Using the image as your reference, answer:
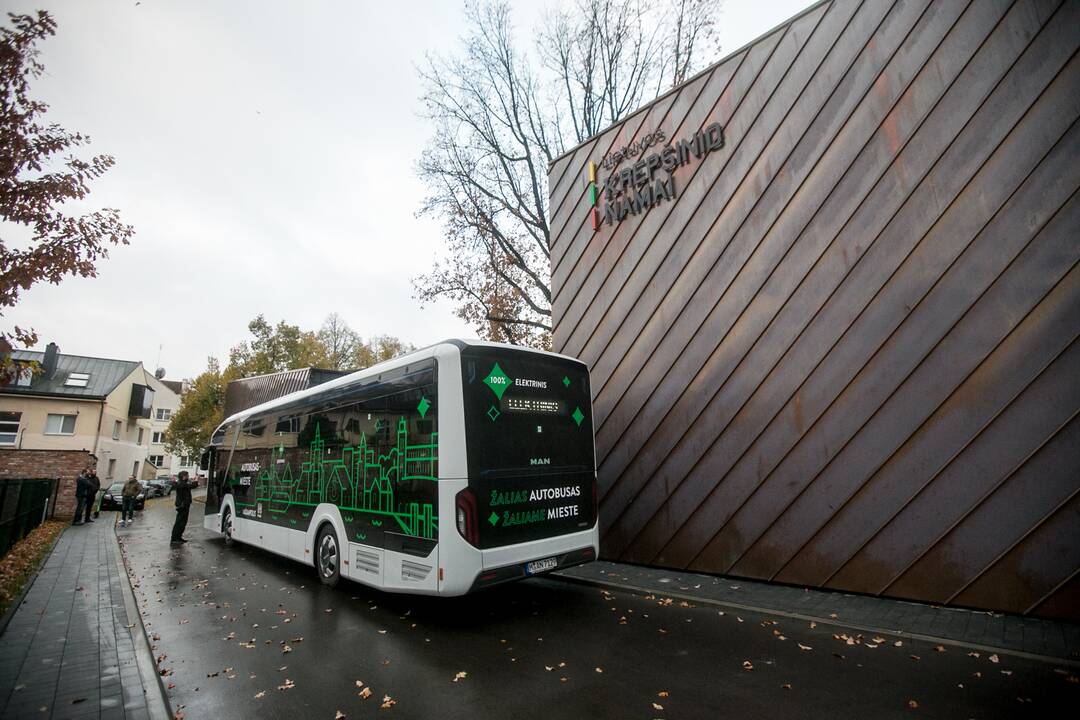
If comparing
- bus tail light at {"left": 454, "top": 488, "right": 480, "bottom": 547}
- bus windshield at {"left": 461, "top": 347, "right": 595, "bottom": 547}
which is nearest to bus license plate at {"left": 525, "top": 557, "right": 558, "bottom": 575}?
bus windshield at {"left": 461, "top": 347, "right": 595, "bottom": 547}

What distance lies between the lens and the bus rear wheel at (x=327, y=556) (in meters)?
6.86

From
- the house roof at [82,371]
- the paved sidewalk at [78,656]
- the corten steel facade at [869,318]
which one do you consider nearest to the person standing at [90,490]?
the paved sidewalk at [78,656]

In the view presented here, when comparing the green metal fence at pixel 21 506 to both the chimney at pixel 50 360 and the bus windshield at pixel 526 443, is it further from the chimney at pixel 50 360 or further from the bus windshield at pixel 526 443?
the chimney at pixel 50 360

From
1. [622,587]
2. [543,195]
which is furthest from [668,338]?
[543,195]

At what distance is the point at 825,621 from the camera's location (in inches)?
193

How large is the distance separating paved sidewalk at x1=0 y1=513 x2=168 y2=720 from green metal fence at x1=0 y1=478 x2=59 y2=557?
1.69 meters

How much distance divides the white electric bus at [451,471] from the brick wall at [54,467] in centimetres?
1613

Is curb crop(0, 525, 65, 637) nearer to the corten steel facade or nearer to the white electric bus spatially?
the white electric bus

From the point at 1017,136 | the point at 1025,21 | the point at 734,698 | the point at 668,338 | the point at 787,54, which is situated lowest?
the point at 734,698

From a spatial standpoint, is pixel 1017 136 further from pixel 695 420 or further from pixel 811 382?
pixel 695 420

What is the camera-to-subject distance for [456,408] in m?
5.05

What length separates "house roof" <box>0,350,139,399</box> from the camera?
2628 centimetres

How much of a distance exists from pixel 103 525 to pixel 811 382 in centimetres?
2044

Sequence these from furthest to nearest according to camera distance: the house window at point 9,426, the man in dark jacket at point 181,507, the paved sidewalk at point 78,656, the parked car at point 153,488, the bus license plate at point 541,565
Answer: the parked car at point 153,488 → the house window at point 9,426 → the man in dark jacket at point 181,507 → the bus license plate at point 541,565 → the paved sidewalk at point 78,656
